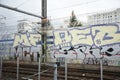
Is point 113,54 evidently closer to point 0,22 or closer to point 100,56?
point 100,56

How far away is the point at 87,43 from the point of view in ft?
60.5

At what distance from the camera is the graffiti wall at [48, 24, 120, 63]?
54.9 feet

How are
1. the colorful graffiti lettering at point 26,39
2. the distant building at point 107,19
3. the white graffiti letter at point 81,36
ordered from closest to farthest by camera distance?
the white graffiti letter at point 81,36 < the distant building at point 107,19 < the colorful graffiti lettering at point 26,39

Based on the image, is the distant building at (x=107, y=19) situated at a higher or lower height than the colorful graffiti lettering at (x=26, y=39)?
higher

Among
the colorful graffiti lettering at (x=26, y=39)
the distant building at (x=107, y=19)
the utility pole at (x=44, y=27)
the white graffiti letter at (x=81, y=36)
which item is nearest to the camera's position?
the white graffiti letter at (x=81, y=36)

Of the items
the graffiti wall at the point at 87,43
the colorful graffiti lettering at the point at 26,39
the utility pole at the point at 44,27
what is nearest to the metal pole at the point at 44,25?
the utility pole at the point at 44,27

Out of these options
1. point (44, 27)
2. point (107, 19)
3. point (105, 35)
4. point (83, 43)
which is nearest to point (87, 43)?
point (83, 43)

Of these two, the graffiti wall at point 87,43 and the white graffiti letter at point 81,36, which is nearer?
the graffiti wall at point 87,43

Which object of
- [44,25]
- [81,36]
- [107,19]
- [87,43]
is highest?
[107,19]

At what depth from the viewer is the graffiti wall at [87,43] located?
1673cm

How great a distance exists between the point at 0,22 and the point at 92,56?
18.3m

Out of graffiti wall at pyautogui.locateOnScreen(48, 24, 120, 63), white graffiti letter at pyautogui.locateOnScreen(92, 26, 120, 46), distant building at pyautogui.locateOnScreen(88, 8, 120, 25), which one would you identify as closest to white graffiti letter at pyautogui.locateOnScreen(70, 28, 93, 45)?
graffiti wall at pyautogui.locateOnScreen(48, 24, 120, 63)

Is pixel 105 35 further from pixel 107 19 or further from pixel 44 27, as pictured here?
pixel 107 19

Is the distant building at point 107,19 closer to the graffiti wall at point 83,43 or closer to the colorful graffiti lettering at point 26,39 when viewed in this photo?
the graffiti wall at point 83,43
